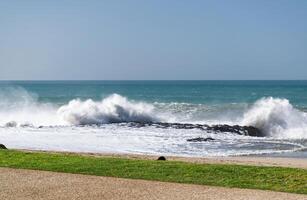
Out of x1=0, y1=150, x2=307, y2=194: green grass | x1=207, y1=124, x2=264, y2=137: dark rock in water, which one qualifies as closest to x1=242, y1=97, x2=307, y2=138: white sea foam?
x1=207, y1=124, x2=264, y2=137: dark rock in water

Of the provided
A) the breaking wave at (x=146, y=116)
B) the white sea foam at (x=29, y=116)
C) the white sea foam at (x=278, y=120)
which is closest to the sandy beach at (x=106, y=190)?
the breaking wave at (x=146, y=116)

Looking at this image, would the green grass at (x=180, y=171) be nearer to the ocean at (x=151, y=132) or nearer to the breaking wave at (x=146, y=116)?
the ocean at (x=151, y=132)

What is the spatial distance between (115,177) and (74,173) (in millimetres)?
1221

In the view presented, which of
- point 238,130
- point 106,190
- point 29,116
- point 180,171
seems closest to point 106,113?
point 29,116

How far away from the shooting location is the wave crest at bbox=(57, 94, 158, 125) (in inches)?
1622

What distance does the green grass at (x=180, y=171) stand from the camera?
12.6m

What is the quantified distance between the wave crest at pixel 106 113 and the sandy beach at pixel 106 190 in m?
27.3

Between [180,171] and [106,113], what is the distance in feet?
95.6

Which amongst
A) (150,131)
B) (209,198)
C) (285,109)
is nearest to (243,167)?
(209,198)

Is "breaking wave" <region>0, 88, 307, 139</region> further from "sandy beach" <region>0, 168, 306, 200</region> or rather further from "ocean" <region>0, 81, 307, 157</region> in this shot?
"sandy beach" <region>0, 168, 306, 200</region>

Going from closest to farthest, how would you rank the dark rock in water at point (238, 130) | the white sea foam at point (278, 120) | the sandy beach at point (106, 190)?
1. the sandy beach at point (106, 190)
2. the dark rock in water at point (238, 130)
3. the white sea foam at point (278, 120)

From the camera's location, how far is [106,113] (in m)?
42.7

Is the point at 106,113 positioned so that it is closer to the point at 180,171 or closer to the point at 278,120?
the point at 278,120

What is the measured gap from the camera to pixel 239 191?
11.7 m
